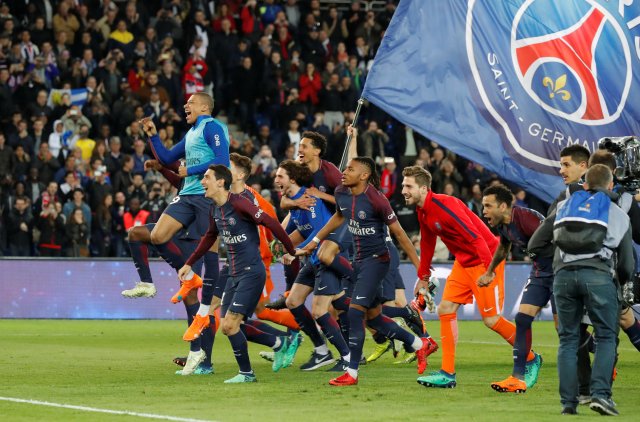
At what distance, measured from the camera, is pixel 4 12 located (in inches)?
1088

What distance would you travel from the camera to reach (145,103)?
2731 cm

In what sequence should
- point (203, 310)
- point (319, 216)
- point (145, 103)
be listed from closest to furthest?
point (203, 310)
point (319, 216)
point (145, 103)

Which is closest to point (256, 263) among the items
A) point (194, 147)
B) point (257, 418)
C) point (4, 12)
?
point (194, 147)

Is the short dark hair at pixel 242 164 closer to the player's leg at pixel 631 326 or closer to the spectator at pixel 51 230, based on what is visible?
the player's leg at pixel 631 326

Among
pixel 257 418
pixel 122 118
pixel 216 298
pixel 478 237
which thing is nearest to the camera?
pixel 257 418

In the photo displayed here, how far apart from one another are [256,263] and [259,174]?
1331cm

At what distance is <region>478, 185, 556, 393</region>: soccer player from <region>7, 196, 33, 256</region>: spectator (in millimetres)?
13856

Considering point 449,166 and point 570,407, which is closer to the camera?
point 570,407

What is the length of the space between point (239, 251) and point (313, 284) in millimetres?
2016

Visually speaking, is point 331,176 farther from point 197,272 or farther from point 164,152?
point 197,272

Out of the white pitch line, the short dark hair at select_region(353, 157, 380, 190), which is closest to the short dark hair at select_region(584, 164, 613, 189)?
the short dark hair at select_region(353, 157, 380, 190)

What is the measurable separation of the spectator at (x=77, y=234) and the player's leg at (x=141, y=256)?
9488mm

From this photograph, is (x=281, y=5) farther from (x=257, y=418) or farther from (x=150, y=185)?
(x=257, y=418)

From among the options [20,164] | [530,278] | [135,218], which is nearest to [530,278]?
[530,278]
